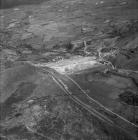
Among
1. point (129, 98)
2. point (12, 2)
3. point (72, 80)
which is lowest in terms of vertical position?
point (129, 98)

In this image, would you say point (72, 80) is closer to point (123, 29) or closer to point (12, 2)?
point (123, 29)

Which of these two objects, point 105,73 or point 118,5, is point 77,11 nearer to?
point 118,5

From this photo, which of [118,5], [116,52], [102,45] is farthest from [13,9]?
[116,52]

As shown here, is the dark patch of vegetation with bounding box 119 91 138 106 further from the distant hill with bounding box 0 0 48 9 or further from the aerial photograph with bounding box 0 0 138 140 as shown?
the distant hill with bounding box 0 0 48 9

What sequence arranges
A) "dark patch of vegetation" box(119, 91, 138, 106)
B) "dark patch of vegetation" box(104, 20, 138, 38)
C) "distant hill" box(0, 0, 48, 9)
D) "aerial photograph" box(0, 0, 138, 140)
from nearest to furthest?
1. "aerial photograph" box(0, 0, 138, 140)
2. "dark patch of vegetation" box(119, 91, 138, 106)
3. "dark patch of vegetation" box(104, 20, 138, 38)
4. "distant hill" box(0, 0, 48, 9)

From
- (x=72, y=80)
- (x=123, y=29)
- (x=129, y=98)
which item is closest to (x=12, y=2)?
(x=123, y=29)

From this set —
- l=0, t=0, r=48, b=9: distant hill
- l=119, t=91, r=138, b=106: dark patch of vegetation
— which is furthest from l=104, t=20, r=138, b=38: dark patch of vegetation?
l=0, t=0, r=48, b=9: distant hill

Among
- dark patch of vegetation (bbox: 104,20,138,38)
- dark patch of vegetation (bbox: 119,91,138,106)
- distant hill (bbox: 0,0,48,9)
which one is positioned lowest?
dark patch of vegetation (bbox: 119,91,138,106)

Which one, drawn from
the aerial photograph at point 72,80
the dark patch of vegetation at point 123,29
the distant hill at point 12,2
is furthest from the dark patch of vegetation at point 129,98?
the distant hill at point 12,2

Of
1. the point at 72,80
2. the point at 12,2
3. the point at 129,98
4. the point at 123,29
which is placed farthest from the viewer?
the point at 12,2
